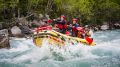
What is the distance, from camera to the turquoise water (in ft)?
43.8

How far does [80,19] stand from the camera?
102ft

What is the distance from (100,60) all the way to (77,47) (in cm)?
235

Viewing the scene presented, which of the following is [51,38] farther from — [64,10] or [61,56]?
[64,10]

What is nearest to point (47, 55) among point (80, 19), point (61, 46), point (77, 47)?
point (61, 46)

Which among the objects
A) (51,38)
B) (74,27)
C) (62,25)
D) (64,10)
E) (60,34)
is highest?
(62,25)

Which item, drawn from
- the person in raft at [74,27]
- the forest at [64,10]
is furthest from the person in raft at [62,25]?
the forest at [64,10]

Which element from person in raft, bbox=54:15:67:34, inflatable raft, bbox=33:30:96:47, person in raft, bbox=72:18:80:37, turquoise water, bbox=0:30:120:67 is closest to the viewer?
turquoise water, bbox=0:30:120:67

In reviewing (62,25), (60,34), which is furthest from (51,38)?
(62,25)

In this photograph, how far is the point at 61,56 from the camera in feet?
49.3

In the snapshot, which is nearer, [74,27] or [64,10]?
[74,27]

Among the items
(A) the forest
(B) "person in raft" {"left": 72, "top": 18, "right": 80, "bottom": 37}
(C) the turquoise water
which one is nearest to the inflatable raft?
(C) the turquoise water

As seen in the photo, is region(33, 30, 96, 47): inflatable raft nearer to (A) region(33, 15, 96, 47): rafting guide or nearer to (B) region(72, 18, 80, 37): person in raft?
(A) region(33, 15, 96, 47): rafting guide

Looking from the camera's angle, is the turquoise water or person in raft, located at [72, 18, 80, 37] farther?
person in raft, located at [72, 18, 80, 37]

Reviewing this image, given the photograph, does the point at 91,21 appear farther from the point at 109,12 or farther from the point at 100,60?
the point at 100,60
